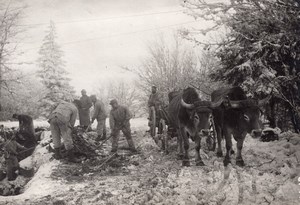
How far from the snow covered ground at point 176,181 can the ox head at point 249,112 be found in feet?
2.82

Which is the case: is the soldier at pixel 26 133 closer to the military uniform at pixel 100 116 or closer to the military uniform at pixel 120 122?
the military uniform at pixel 100 116

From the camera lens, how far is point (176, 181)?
698 cm

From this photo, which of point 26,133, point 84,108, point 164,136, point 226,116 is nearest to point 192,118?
point 226,116

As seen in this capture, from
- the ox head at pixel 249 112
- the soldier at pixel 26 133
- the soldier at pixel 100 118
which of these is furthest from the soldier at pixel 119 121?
the ox head at pixel 249 112

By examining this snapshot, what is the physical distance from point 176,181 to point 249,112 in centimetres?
220

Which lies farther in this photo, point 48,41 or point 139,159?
point 48,41

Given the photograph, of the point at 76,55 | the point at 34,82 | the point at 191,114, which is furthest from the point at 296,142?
the point at 34,82

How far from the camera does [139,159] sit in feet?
32.8

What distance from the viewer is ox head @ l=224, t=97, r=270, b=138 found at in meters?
7.32

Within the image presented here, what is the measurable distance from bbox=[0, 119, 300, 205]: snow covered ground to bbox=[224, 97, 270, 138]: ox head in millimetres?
861

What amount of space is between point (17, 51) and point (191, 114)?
628cm

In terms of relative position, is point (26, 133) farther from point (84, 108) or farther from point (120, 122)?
point (120, 122)

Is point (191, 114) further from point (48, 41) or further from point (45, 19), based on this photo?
point (48, 41)

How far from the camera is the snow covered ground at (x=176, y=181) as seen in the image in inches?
236
